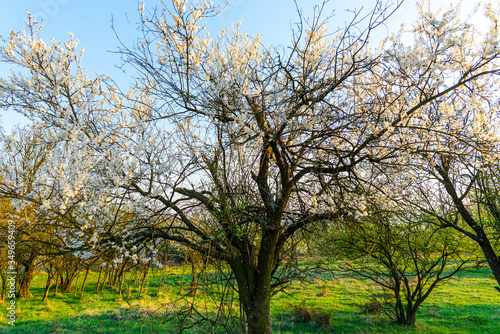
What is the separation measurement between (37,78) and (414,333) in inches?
414

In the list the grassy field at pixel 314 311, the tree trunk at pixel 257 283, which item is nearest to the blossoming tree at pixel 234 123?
the tree trunk at pixel 257 283

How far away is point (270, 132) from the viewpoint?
3.46 metres

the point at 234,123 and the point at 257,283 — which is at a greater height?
the point at 234,123

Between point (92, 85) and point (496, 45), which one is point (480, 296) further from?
point (92, 85)

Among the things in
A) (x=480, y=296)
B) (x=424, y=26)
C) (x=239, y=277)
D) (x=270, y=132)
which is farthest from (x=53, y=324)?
(x=480, y=296)

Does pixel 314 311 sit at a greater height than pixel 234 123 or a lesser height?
lesser

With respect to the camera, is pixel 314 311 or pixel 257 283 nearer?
pixel 257 283

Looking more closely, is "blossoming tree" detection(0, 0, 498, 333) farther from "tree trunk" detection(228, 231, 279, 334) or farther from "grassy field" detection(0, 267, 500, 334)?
"grassy field" detection(0, 267, 500, 334)

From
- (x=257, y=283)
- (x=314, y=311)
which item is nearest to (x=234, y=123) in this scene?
(x=257, y=283)


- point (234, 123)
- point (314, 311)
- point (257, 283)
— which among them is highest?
point (234, 123)

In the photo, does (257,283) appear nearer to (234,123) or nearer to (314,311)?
(234,123)

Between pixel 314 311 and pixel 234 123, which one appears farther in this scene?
pixel 314 311

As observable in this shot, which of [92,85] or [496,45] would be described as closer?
[496,45]

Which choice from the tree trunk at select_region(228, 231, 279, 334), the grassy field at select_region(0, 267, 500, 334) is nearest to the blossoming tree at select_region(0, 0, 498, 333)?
the tree trunk at select_region(228, 231, 279, 334)
